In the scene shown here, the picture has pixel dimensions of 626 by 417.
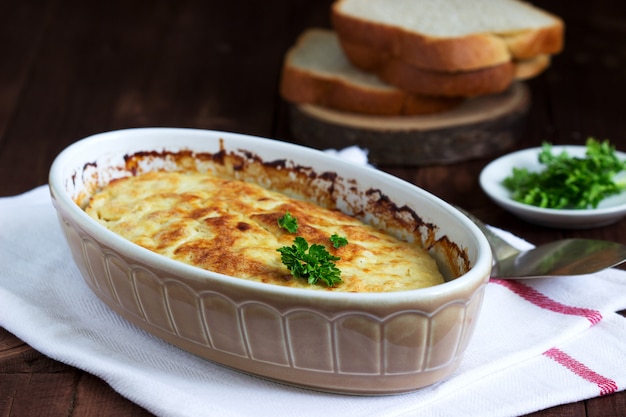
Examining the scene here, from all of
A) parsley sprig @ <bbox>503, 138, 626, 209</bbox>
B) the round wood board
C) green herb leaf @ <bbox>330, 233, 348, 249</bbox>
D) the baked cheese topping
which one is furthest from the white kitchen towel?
the round wood board

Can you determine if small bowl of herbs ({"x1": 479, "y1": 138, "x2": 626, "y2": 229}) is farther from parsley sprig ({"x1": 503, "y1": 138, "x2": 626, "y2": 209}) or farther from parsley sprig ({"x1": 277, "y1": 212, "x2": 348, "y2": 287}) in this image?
parsley sprig ({"x1": 277, "y1": 212, "x2": 348, "y2": 287})

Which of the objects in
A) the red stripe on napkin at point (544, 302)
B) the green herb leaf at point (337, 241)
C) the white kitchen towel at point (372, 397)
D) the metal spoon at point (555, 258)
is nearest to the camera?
the white kitchen towel at point (372, 397)

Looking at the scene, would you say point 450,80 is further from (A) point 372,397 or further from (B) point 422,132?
(A) point 372,397

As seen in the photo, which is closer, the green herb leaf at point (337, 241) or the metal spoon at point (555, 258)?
the green herb leaf at point (337, 241)

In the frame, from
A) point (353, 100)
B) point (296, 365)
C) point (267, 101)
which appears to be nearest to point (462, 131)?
point (353, 100)

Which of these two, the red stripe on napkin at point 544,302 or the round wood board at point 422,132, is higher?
Answer: the red stripe on napkin at point 544,302

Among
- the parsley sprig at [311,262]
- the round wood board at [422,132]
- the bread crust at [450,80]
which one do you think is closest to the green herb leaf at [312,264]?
the parsley sprig at [311,262]

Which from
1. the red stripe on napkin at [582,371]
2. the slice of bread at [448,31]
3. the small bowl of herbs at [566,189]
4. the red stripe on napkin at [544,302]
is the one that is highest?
the slice of bread at [448,31]

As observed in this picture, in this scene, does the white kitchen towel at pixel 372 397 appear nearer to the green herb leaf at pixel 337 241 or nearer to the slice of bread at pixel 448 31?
the green herb leaf at pixel 337 241
